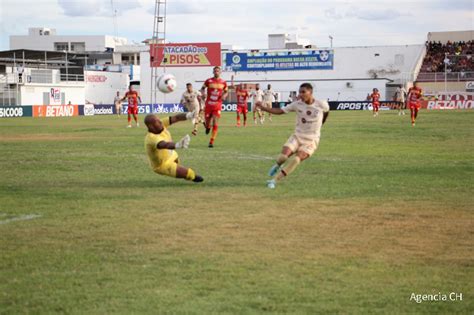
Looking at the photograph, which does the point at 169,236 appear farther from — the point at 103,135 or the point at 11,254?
the point at 103,135

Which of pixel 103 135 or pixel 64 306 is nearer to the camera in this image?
pixel 64 306

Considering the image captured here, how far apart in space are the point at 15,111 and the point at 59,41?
6687 cm

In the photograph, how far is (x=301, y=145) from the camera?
50.0 ft

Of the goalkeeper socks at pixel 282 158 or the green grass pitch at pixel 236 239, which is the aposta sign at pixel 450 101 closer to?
the green grass pitch at pixel 236 239

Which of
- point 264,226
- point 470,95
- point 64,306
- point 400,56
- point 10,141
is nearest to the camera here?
point 64,306

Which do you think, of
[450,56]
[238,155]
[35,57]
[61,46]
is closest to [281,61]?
[450,56]

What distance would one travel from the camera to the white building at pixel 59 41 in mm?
129625

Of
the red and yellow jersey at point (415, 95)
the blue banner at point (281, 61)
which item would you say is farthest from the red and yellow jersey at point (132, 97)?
the blue banner at point (281, 61)

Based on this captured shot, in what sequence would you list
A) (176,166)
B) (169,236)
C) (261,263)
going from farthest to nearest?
(176,166) < (169,236) < (261,263)

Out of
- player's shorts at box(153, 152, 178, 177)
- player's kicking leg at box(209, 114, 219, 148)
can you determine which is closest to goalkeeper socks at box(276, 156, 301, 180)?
player's shorts at box(153, 152, 178, 177)

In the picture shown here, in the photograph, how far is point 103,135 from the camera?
3253 cm

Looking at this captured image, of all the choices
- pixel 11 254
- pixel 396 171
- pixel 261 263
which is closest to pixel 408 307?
pixel 261 263

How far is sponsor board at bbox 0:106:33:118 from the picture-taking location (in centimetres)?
6443

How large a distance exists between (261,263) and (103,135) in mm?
24782
